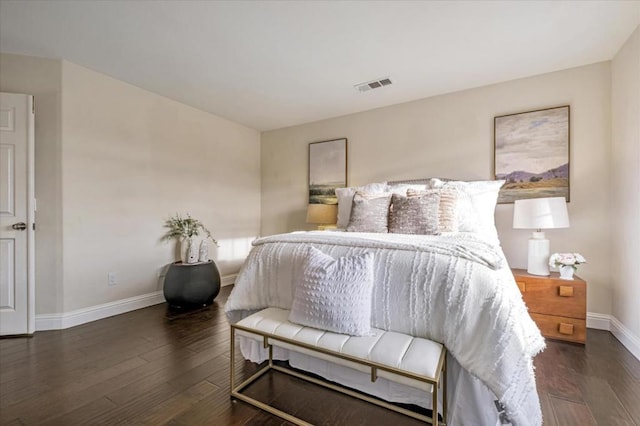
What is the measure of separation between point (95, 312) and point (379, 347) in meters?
2.93

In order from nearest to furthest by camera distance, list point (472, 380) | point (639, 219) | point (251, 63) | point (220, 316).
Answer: point (472, 380) < point (639, 219) < point (251, 63) < point (220, 316)

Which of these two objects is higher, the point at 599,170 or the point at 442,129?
the point at 442,129

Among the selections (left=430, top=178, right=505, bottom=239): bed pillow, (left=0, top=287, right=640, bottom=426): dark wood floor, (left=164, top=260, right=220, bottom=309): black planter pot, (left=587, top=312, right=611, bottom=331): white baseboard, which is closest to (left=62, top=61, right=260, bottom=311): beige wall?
(left=164, top=260, right=220, bottom=309): black planter pot

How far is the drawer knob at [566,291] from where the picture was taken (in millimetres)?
2264

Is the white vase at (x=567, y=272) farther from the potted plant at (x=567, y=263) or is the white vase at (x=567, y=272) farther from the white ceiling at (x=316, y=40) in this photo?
the white ceiling at (x=316, y=40)

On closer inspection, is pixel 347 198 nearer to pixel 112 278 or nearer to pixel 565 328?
pixel 565 328

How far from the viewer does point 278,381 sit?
5.74 feet

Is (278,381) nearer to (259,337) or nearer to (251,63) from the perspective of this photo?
(259,337)

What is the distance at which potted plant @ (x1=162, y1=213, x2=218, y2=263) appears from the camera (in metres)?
3.30

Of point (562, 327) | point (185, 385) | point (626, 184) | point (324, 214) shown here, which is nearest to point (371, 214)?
point (324, 214)

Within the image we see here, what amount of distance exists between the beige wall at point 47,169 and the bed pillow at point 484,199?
3677 millimetres

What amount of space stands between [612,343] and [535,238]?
37.3 inches

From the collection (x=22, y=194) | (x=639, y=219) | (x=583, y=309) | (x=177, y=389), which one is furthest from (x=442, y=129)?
(x=22, y=194)

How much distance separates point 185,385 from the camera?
172 centimetres
